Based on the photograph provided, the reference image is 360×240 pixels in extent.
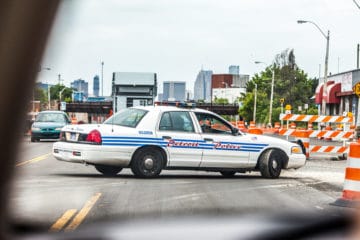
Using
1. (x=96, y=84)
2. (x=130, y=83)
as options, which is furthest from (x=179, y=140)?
(x=96, y=84)

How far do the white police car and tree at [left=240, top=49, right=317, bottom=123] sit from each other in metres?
6.10

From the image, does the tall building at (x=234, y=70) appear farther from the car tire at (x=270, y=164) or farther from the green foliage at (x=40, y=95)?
the car tire at (x=270, y=164)

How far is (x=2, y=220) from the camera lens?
1.06m

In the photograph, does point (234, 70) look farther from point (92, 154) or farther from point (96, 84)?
point (92, 154)

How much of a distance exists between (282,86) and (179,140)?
7.75 meters

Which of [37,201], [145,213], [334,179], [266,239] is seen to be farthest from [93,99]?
[334,179]

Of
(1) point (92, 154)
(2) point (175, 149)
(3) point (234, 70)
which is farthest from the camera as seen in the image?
(2) point (175, 149)

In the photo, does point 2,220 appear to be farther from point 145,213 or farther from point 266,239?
point 266,239

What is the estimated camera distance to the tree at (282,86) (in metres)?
1.40

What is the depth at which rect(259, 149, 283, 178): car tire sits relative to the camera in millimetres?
10188

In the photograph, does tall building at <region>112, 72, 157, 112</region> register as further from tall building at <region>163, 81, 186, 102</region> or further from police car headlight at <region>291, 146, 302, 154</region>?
police car headlight at <region>291, 146, 302, 154</region>

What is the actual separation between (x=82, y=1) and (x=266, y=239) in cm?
43

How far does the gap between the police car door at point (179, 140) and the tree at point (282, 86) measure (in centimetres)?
682

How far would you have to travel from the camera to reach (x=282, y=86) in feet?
6.39
